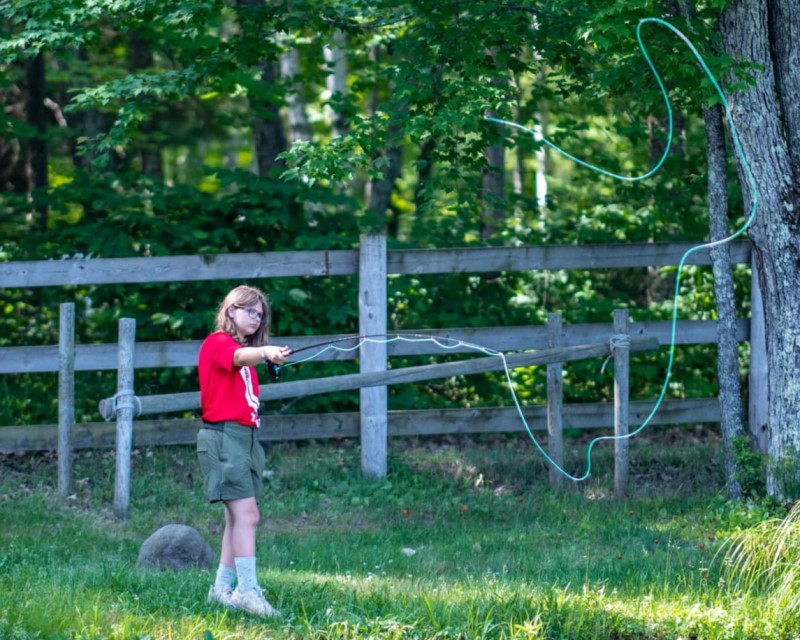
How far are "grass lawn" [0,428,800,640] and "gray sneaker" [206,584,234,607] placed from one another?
0.16ft

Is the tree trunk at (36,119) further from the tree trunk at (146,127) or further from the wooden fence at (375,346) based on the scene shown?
the wooden fence at (375,346)

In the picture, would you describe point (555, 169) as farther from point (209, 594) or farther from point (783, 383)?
point (209, 594)

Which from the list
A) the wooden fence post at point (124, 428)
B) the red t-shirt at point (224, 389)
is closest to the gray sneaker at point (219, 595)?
the red t-shirt at point (224, 389)

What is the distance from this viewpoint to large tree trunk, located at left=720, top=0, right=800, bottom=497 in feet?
23.6

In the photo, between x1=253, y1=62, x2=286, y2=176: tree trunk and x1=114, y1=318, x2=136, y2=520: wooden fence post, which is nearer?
x1=114, y1=318, x2=136, y2=520: wooden fence post

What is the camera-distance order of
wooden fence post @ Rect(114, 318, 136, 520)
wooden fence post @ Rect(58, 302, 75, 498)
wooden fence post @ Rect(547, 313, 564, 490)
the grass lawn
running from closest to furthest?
the grass lawn, wooden fence post @ Rect(114, 318, 136, 520), wooden fence post @ Rect(58, 302, 75, 498), wooden fence post @ Rect(547, 313, 564, 490)

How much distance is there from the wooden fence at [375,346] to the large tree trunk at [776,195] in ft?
4.88

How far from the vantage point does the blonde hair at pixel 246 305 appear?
17.3 ft

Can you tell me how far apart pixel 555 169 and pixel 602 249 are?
1649 cm

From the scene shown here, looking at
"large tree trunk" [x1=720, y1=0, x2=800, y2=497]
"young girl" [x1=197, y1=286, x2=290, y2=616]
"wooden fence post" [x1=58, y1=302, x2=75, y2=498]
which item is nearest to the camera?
"young girl" [x1=197, y1=286, x2=290, y2=616]

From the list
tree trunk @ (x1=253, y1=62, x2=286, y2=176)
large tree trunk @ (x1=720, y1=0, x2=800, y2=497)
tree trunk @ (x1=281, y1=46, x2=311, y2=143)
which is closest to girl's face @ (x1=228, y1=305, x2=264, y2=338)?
large tree trunk @ (x1=720, y1=0, x2=800, y2=497)


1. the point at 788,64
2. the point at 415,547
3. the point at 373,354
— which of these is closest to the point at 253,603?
the point at 415,547

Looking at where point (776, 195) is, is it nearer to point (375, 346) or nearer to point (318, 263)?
point (375, 346)

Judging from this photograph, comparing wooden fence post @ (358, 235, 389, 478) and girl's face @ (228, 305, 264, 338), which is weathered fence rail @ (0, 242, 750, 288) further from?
girl's face @ (228, 305, 264, 338)
